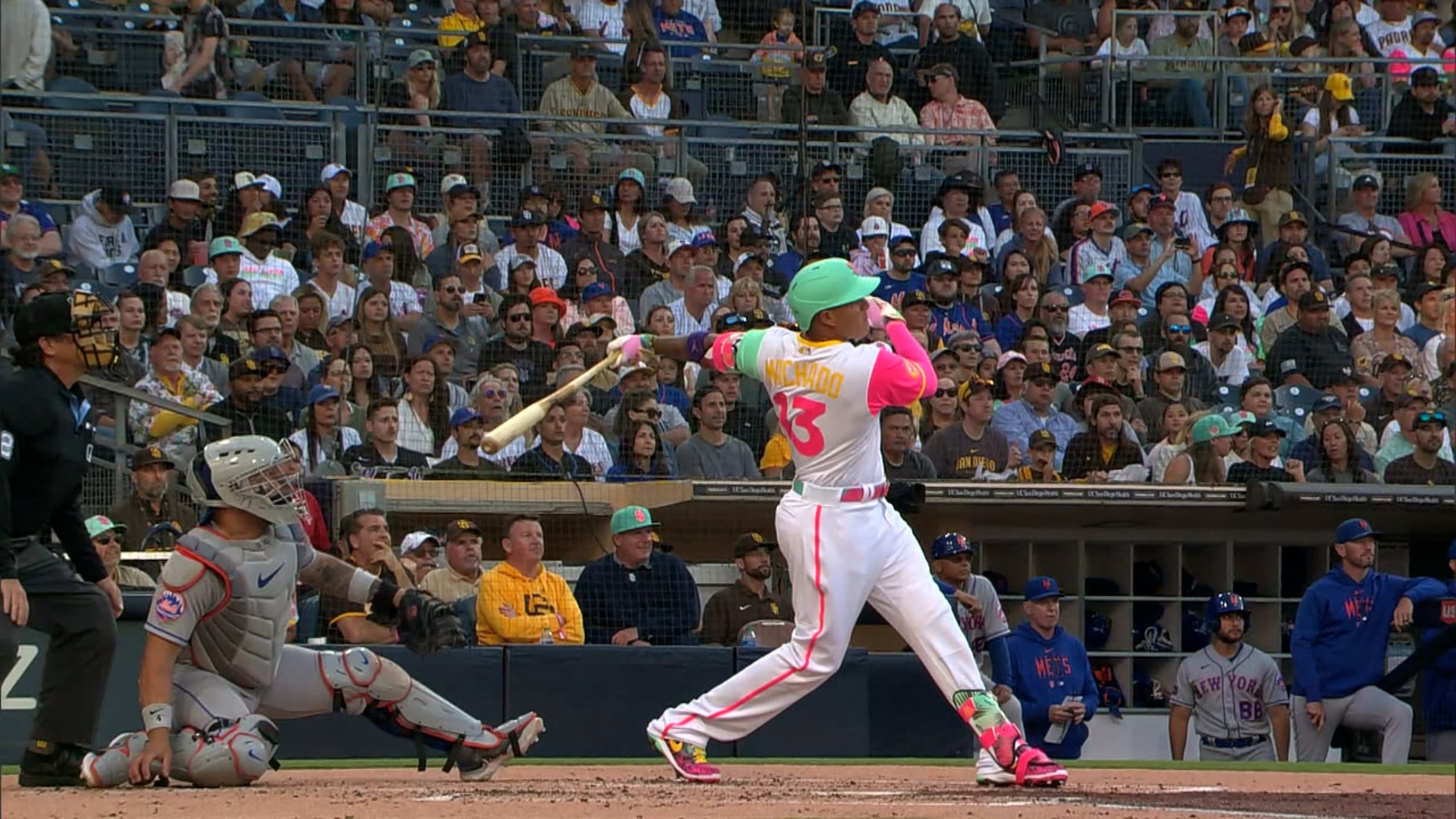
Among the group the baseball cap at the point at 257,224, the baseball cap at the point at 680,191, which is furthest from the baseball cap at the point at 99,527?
the baseball cap at the point at 680,191

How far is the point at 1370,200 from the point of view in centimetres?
1642

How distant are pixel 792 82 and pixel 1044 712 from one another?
6761 mm

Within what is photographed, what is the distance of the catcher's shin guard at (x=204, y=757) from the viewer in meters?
6.48

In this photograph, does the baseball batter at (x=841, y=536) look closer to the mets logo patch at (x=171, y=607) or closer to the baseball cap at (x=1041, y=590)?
the mets logo patch at (x=171, y=607)

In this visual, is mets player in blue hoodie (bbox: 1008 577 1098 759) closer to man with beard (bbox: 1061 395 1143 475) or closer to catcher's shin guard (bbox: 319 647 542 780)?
man with beard (bbox: 1061 395 1143 475)

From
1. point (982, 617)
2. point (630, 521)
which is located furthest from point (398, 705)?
point (982, 617)

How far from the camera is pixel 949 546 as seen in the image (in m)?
10.4

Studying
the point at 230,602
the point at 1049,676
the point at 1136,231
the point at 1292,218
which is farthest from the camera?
the point at 1292,218

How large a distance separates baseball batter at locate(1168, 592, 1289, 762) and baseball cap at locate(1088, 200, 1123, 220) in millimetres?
4494

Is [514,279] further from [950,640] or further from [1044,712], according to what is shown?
[950,640]

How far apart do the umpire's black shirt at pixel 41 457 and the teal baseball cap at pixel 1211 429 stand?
747cm

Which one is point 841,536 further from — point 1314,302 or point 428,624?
point 1314,302

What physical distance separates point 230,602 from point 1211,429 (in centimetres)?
743

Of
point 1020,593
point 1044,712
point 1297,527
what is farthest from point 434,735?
point 1297,527
